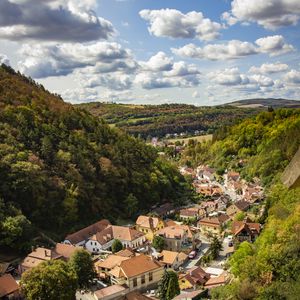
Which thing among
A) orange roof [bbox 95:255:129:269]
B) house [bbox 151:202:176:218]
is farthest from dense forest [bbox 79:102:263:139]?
orange roof [bbox 95:255:129:269]

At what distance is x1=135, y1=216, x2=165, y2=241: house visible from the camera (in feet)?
171

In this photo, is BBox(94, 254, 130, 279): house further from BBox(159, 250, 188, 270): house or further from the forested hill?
the forested hill

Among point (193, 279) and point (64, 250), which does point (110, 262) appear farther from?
point (193, 279)

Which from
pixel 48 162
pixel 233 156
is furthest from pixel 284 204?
pixel 233 156

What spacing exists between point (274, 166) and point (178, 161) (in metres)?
44.5

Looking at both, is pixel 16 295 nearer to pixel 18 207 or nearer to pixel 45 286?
pixel 45 286

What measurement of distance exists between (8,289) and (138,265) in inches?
440

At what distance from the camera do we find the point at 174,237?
47969mm

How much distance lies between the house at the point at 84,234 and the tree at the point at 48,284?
15935mm

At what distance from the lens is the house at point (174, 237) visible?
4775 cm

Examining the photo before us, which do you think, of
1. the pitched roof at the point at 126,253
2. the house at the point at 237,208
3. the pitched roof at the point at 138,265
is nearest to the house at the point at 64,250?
the pitched roof at the point at 126,253

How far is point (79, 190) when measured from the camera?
5662 centimetres

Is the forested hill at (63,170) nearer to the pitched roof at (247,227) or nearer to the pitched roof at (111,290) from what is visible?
the pitched roof at (111,290)

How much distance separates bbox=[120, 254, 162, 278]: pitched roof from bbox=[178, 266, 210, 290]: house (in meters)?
2.77
